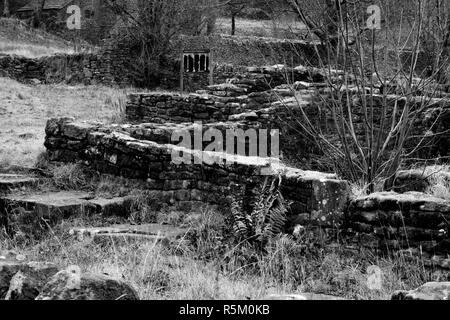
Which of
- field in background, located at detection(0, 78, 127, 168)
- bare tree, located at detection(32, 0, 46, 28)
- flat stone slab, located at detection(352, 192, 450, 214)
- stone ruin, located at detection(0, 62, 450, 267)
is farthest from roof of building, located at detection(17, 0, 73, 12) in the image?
flat stone slab, located at detection(352, 192, 450, 214)

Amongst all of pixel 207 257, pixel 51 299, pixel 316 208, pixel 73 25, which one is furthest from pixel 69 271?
pixel 73 25

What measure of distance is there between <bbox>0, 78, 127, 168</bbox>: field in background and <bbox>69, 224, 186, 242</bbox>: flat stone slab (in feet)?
8.73

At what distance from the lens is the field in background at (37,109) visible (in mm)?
9641

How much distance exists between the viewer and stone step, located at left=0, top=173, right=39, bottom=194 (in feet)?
24.5

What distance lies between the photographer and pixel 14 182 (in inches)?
297

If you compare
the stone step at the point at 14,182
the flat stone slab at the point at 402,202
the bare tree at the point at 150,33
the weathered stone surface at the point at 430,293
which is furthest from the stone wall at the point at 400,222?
the bare tree at the point at 150,33

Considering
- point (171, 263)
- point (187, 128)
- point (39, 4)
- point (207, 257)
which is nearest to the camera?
point (171, 263)

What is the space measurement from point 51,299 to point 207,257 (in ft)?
8.65

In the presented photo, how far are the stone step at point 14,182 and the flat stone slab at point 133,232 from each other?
153cm

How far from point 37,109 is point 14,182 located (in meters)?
7.36

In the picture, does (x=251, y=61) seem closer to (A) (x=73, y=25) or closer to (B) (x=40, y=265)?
(A) (x=73, y=25)

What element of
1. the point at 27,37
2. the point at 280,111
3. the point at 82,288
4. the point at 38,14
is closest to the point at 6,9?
the point at 38,14

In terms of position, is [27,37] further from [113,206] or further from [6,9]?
[113,206]
